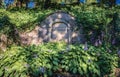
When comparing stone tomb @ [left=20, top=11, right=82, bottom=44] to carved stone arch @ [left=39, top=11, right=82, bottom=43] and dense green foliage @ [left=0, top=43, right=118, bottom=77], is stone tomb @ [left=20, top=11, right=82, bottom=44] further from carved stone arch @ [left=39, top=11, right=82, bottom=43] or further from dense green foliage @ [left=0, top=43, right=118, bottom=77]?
dense green foliage @ [left=0, top=43, right=118, bottom=77]

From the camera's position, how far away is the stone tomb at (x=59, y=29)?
55.6 feet

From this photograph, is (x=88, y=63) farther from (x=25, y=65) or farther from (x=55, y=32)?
(x=55, y=32)

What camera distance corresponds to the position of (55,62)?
944 cm

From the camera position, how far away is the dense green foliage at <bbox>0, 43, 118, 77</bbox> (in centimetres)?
902

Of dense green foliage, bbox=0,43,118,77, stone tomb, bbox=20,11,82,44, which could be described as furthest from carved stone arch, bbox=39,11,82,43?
dense green foliage, bbox=0,43,118,77

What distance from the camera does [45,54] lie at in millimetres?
9922

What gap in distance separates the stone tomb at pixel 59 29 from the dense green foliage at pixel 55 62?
21.3 ft

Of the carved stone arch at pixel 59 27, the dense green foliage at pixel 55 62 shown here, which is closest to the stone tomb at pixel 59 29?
the carved stone arch at pixel 59 27

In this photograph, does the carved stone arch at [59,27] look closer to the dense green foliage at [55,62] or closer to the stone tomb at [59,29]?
the stone tomb at [59,29]

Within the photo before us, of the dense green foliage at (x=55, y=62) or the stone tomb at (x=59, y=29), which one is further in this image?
the stone tomb at (x=59, y=29)

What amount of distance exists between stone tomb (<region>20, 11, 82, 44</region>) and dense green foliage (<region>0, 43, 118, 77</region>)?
6.50 meters

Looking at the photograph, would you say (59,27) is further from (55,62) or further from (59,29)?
(55,62)

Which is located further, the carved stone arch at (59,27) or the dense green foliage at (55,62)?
the carved stone arch at (59,27)

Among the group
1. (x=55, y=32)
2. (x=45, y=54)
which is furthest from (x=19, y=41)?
(x=45, y=54)
